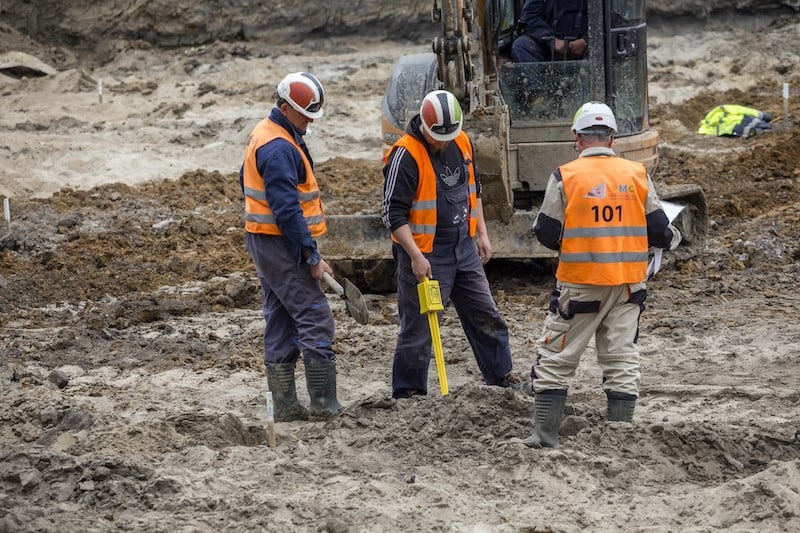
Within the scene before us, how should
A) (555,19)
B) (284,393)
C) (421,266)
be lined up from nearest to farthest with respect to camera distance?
(421,266)
(284,393)
(555,19)

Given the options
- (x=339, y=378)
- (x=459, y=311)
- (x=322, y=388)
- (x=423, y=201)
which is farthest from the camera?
(x=339, y=378)

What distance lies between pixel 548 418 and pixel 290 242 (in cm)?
180

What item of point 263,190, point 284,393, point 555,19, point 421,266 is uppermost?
point 555,19

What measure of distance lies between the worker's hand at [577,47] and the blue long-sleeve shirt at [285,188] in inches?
142

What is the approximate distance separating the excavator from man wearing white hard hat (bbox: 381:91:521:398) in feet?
5.67

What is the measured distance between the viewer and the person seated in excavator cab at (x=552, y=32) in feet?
30.9

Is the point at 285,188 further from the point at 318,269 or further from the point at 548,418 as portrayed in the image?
the point at 548,418

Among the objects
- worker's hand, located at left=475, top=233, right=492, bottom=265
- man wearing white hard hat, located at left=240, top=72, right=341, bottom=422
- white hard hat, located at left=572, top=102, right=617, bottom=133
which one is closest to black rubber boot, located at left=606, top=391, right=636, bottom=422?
white hard hat, located at left=572, top=102, right=617, bottom=133

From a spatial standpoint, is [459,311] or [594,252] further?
[459,311]

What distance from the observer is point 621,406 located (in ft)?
20.2

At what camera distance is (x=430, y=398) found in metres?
6.73

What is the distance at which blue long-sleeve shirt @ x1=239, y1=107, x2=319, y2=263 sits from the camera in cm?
658

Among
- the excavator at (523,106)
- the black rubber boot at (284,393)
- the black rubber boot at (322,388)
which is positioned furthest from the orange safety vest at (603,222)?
the excavator at (523,106)

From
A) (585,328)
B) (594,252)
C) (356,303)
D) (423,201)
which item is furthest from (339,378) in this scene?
(594,252)
